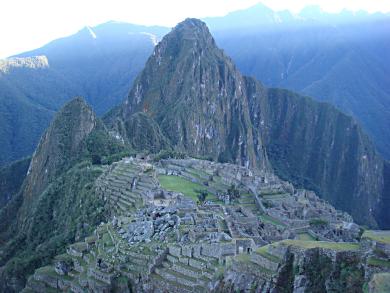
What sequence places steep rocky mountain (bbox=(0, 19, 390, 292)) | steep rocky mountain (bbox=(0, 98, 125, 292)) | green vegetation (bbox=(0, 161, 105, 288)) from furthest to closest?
steep rocky mountain (bbox=(0, 98, 125, 292)) → green vegetation (bbox=(0, 161, 105, 288)) → steep rocky mountain (bbox=(0, 19, 390, 292))

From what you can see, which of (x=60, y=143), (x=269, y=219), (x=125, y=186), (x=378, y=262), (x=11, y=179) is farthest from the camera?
(x=11, y=179)

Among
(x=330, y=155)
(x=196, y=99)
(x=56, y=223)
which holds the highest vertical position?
(x=196, y=99)

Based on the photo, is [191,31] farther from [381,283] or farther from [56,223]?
[381,283]

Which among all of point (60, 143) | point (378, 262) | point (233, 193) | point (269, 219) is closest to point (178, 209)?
point (378, 262)

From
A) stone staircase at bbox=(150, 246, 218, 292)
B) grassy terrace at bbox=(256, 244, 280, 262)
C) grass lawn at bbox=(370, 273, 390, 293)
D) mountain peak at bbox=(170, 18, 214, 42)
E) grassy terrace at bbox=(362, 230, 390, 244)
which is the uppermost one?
mountain peak at bbox=(170, 18, 214, 42)

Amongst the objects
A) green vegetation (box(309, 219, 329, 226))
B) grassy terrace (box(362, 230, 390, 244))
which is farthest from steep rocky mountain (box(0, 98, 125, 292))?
grassy terrace (box(362, 230, 390, 244))

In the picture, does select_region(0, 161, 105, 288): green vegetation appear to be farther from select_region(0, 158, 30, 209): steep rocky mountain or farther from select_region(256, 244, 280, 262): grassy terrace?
select_region(0, 158, 30, 209): steep rocky mountain
